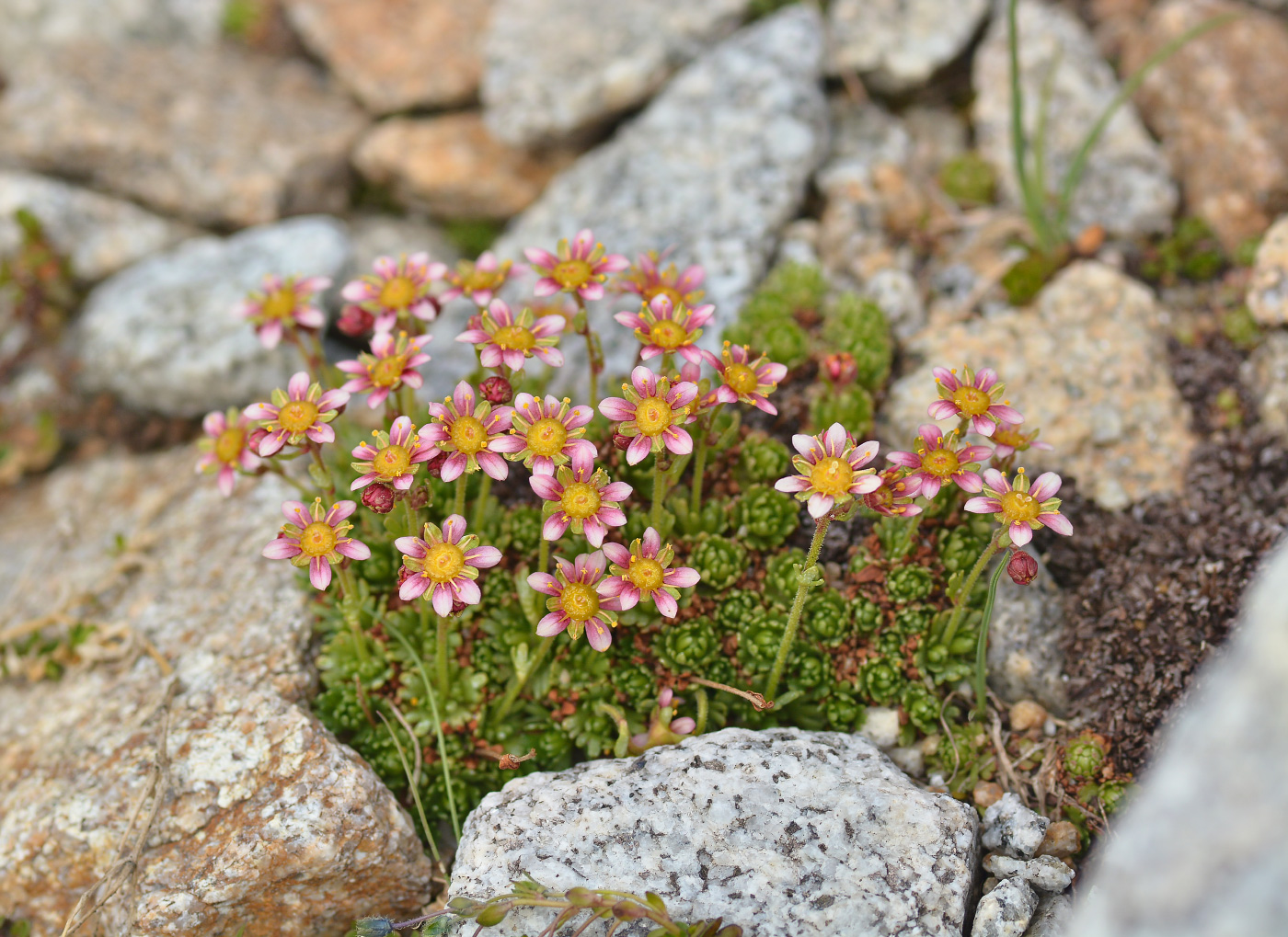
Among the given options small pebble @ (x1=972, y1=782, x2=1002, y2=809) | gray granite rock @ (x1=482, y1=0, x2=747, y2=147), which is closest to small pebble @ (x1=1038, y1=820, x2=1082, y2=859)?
small pebble @ (x1=972, y1=782, x2=1002, y2=809)

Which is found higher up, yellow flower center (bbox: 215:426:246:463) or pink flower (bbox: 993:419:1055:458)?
pink flower (bbox: 993:419:1055:458)

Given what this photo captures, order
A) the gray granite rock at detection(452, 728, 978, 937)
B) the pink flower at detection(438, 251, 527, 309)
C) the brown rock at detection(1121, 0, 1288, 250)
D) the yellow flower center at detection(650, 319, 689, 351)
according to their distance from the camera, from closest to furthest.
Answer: the gray granite rock at detection(452, 728, 978, 937), the yellow flower center at detection(650, 319, 689, 351), the pink flower at detection(438, 251, 527, 309), the brown rock at detection(1121, 0, 1288, 250)

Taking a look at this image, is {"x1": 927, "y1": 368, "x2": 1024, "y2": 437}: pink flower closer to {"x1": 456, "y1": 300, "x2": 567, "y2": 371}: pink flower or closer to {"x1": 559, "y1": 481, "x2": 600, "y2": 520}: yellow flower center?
{"x1": 559, "y1": 481, "x2": 600, "y2": 520}: yellow flower center

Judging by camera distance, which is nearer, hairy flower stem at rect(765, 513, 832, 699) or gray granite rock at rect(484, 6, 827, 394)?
hairy flower stem at rect(765, 513, 832, 699)

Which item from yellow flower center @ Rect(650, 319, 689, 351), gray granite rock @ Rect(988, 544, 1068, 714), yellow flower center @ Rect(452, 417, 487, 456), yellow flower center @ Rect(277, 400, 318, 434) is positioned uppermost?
yellow flower center @ Rect(650, 319, 689, 351)

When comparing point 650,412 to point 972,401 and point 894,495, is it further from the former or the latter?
point 972,401

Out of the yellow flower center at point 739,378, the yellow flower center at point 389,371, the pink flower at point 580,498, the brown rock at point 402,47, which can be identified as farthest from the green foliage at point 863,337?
the brown rock at point 402,47

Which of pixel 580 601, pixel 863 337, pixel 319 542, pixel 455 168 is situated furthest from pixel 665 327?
pixel 455 168

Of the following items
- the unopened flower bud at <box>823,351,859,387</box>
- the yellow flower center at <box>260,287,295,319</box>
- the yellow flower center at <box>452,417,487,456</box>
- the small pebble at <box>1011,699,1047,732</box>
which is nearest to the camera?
the yellow flower center at <box>452,417,487,456</box>
